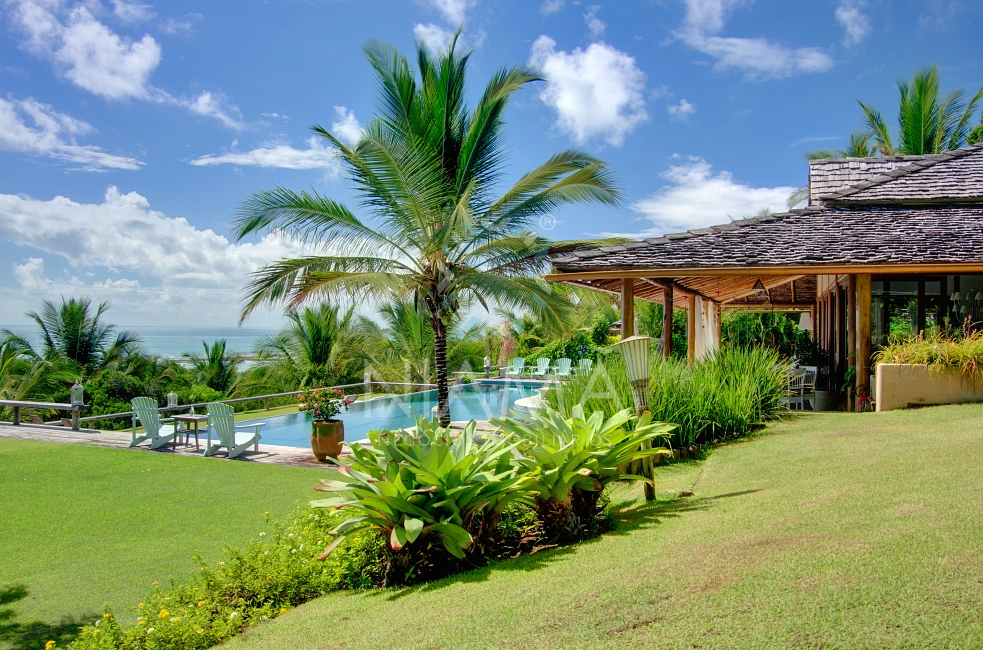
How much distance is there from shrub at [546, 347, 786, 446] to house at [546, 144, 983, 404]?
4.99 ft

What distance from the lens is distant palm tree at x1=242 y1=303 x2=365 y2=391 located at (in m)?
26.1

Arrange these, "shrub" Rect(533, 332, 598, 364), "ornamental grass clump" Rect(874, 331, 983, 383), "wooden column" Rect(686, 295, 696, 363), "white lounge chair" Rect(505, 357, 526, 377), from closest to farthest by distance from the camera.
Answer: "ornamental grass clump" Rect(874, 331, 983, 383) → "wooden column" Rect(686, 295, 696, 363) → "white lounge chair" Rect(505, 357, 526, 377) → "shrub" Rect(533, 332, 598, 364)

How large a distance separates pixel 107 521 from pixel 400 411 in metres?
12.3

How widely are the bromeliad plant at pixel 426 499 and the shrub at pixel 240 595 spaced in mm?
291

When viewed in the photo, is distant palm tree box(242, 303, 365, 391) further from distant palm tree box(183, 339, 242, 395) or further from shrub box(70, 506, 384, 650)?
shrub box(70, 506, 384, 650)

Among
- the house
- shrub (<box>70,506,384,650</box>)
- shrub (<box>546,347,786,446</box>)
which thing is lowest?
shrub (<box>70,506,384,650</box>)

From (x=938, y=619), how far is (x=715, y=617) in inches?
31.2

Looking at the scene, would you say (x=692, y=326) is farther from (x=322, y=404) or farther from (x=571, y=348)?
(x=571, y=348)

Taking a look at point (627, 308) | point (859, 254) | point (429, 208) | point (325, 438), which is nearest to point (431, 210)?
point (429, 208)

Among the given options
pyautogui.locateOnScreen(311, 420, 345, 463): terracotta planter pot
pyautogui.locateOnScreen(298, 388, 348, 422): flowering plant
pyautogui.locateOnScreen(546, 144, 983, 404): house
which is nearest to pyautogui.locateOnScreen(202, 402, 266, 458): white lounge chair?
pyautogui.locateOnScreen(298, 388, 348, 422): flowering plant

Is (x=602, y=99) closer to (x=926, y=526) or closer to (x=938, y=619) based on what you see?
(x=926, y=526)

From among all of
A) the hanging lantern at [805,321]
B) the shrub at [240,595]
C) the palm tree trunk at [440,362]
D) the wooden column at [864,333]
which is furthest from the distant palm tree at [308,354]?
the shrub at [240,595]

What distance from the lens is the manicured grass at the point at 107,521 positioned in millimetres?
5262

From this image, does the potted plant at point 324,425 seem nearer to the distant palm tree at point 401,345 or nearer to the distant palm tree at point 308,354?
the distant palm tree at point 401,345
